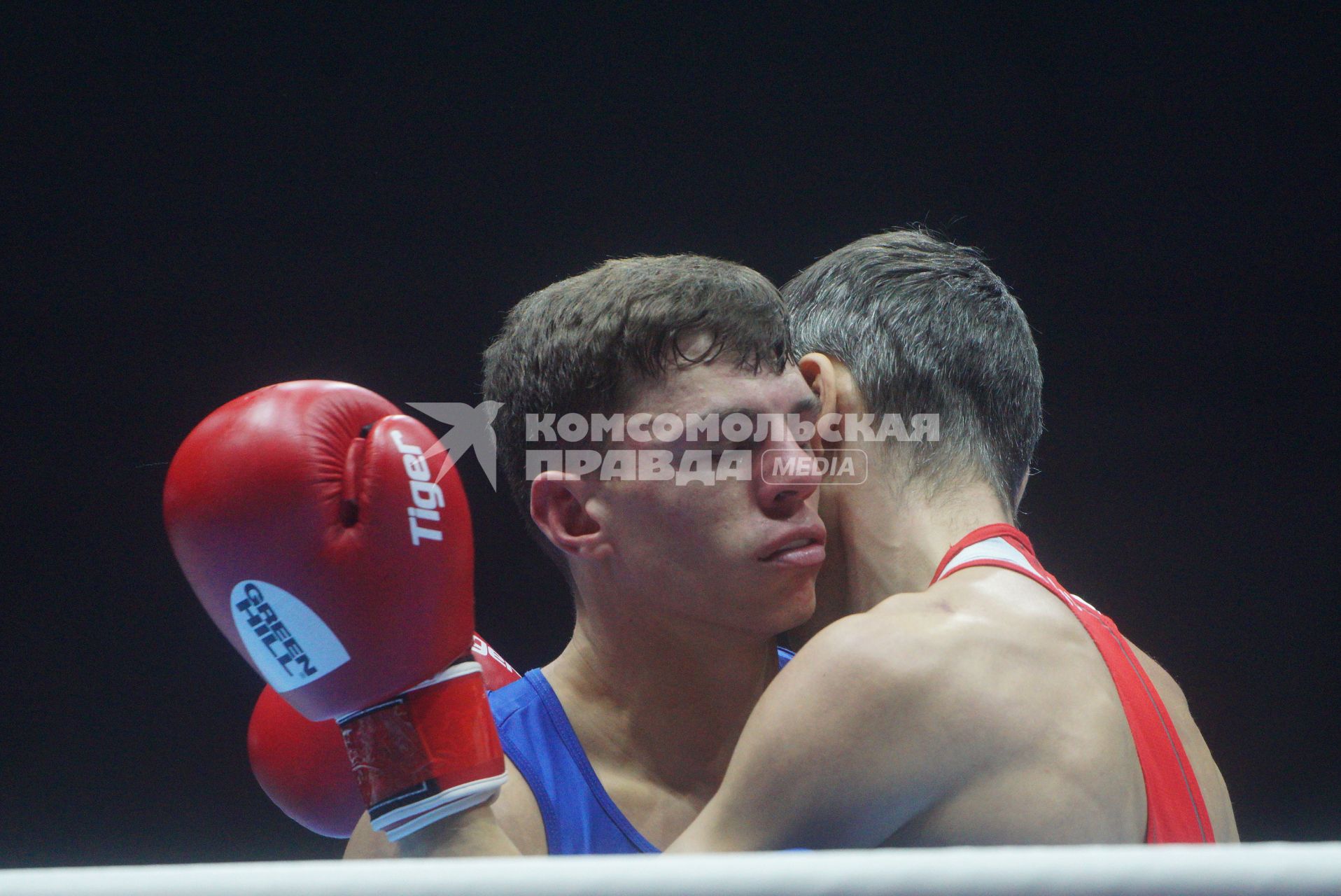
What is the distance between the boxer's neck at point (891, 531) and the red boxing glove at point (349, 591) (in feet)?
1.81

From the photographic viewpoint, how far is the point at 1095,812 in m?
1.06

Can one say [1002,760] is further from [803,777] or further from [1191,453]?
[1191,453]

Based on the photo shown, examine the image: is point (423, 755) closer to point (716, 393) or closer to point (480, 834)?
point (480, 834)

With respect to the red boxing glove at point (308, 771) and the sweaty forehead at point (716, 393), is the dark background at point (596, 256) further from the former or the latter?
the sweaty forehead at point (716, 393)

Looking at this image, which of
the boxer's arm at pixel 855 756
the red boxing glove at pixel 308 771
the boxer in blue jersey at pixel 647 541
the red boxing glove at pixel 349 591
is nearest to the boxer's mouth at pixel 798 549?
the boxer in blue jersey at pixel 647 541

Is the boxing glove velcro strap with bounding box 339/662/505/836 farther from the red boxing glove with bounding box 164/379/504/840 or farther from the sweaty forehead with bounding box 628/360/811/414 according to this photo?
the sweaty forehead with bounding box 628/360/811/414

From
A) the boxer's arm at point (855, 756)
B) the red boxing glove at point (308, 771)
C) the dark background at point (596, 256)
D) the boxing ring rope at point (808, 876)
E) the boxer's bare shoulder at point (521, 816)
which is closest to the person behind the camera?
the boxing ring rope at point (808, 876)

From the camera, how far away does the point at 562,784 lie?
1443 millimetres

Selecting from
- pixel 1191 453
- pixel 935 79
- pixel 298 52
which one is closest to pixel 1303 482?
pixel 1191 453

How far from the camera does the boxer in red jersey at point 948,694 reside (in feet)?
3.43

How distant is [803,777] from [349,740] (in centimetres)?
51

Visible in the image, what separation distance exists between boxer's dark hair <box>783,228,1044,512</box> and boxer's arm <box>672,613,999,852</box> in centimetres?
41

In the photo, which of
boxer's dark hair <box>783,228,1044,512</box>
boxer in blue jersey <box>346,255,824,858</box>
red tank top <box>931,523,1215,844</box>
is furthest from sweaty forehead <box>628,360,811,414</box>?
red tank top <box>931,523,1215,844</box>

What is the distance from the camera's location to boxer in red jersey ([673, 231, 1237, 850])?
105 cm
